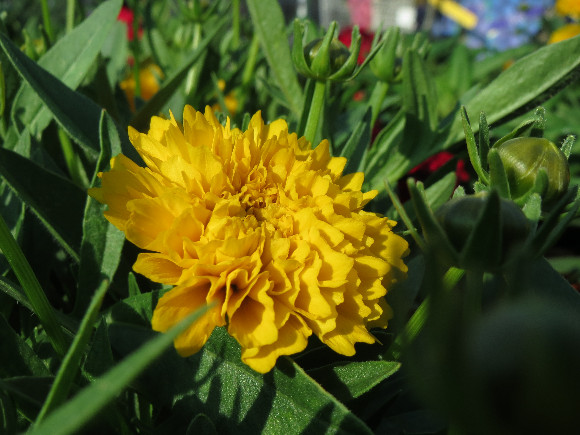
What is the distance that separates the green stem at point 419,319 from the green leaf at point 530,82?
370 millimetres

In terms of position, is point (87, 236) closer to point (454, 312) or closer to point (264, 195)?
point (264, 195)

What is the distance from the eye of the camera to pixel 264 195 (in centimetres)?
48

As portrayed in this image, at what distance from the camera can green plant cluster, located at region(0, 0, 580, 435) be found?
228mm

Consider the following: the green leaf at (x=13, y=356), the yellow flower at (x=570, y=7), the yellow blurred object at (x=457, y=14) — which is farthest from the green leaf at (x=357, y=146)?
the yellow blurred object at (x=457, y=14)

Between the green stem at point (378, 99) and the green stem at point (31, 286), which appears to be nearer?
the green stem at point (31, 286)

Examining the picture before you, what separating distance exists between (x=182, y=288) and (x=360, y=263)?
0.42 ft

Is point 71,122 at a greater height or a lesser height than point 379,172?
greater

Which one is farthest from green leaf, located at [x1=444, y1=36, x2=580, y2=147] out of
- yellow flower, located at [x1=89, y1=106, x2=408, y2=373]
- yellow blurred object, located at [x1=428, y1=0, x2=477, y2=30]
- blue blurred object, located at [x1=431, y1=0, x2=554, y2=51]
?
yellow blurred object, located at [x1=428, y1=0, x2=477, y2=30]

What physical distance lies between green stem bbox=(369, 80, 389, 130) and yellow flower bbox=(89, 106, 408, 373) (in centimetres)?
28

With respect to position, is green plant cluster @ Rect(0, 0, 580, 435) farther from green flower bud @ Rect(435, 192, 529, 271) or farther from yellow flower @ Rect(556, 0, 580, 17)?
yellow flower @ Rect(556, 0, 580, 17)

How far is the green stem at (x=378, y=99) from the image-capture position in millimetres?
736

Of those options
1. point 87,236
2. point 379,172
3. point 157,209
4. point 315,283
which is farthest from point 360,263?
point 379,172

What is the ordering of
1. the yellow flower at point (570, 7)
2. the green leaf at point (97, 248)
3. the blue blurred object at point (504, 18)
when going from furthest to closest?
the blue blurred object at point (504, 18) → the yellow flower at point (570, 7) → the green leaf at point (97, 248)

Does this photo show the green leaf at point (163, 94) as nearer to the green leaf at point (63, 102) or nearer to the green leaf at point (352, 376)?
the green leaf at point (63, 102)
